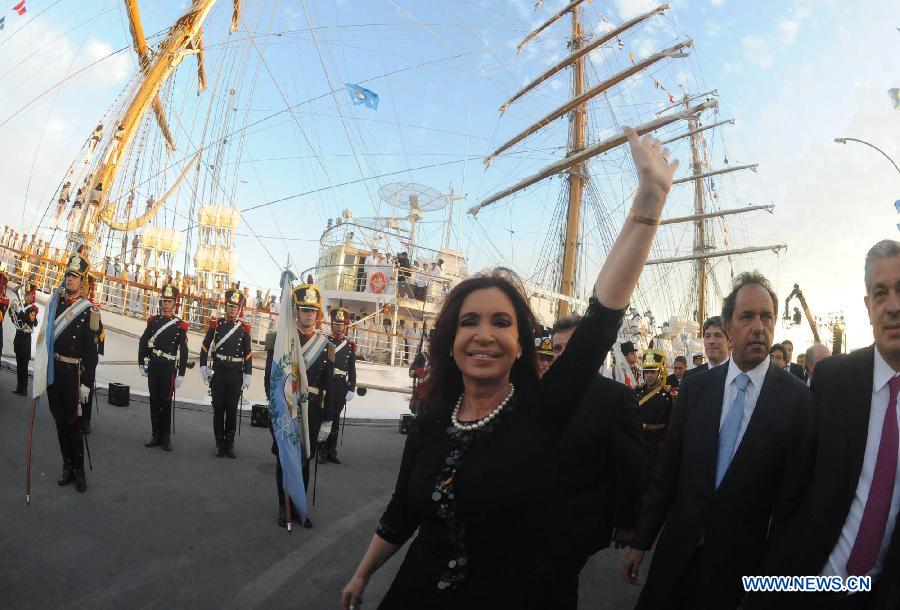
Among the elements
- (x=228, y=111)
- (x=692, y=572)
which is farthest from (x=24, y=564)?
(x=228, y=111)

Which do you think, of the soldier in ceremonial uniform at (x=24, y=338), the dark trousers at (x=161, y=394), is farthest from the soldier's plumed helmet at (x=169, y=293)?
the soldier in ceremonial uniform at (x=24, y=338)

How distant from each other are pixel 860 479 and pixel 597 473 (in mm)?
862

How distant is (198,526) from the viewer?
4.12m

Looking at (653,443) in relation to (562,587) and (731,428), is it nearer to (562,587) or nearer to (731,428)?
(731,428)

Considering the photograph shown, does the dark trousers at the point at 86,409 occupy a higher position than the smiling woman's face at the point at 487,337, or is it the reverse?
the smiling woman's face at the point at 487,337

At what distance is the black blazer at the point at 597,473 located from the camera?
1460 mm

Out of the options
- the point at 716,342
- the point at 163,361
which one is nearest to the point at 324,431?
the point at 163,361

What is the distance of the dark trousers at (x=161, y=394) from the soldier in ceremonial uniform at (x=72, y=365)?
826 mm

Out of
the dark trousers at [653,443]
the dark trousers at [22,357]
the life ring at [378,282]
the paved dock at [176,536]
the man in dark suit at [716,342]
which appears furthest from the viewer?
the life ring at [378,282]

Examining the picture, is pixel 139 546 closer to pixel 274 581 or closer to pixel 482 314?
pixel 274 581

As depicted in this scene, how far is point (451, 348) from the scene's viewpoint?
1891mm

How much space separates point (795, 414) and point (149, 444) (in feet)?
23.2

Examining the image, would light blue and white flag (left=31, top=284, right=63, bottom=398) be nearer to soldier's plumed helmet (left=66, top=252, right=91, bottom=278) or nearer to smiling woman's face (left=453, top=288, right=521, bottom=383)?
soldier's plumed helmet (left=66, top=252, right=91, bottom=278)

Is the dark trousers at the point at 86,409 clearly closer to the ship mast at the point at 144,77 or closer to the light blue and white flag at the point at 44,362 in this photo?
the light blue and white flag at the point at 44,362
